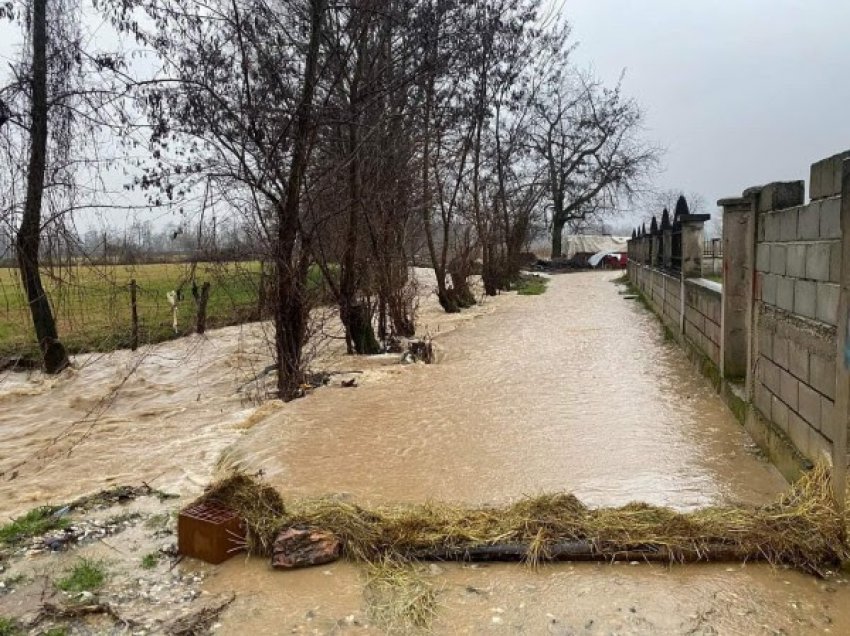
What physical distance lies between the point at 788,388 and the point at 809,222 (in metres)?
1.15

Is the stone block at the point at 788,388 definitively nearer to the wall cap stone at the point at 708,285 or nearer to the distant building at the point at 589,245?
the wall cap stone at the point at 708,285

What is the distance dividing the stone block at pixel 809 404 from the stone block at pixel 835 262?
710mm

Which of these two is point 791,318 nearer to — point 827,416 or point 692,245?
point 827,416

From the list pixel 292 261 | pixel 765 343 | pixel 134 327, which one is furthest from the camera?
pixel 134 327

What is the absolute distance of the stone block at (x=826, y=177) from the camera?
160 inches

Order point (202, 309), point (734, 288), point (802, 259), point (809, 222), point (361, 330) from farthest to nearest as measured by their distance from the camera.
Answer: point (202, 309) < point (361, 330) < point (734, 288) < point (802, 259) < point (809, 222)

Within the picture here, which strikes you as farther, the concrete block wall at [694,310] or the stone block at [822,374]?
the concrete block wall at [694,310]

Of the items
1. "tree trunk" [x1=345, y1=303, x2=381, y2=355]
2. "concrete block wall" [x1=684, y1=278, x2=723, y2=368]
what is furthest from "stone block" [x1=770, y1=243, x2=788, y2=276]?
"tree trunk" [x1=345, y1=303, x2=381, y2=355]

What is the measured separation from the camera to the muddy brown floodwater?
3350 mm

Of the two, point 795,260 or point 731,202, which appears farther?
point 731,202

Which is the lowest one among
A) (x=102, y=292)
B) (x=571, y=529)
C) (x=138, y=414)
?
(x=138, y=414)

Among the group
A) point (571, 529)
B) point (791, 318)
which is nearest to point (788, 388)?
point (791, 318)

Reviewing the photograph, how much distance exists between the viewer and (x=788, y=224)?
16.6ft

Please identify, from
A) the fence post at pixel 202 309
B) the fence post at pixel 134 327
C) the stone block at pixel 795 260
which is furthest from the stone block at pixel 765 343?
the fence post at pixel 202 309
